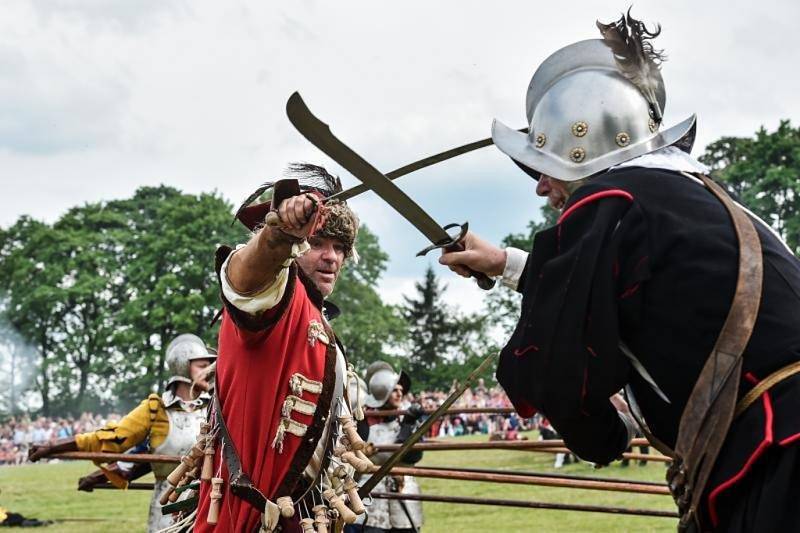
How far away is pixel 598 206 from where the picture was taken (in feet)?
8.55

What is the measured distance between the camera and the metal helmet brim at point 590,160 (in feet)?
9.79

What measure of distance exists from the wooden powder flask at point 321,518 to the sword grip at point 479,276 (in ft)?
4.04

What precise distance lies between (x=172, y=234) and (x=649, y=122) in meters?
47.2

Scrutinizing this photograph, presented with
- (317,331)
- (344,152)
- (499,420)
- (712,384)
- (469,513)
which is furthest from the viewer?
(499,420)

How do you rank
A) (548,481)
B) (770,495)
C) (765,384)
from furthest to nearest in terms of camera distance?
(548,481)
(765,384)
(770,495)

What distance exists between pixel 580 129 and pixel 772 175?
4656cm

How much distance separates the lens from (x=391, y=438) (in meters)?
9.94

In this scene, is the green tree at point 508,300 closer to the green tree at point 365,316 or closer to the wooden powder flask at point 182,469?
the green tree at point 365,316

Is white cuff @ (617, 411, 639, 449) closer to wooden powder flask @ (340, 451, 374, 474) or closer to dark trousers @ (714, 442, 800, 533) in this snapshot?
dark trousers @ (714, 442, 800, 533)

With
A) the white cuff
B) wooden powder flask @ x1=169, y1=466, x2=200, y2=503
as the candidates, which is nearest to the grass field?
wooden powder flask @ x1=169, y1=466, x2=200, y2=503

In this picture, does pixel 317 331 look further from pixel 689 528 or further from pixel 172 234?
pixel 172 234

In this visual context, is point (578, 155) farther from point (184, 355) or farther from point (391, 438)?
point (391, 438)

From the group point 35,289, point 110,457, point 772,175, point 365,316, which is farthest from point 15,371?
point 110,457

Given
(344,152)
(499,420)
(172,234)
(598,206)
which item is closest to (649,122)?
(598,206)
